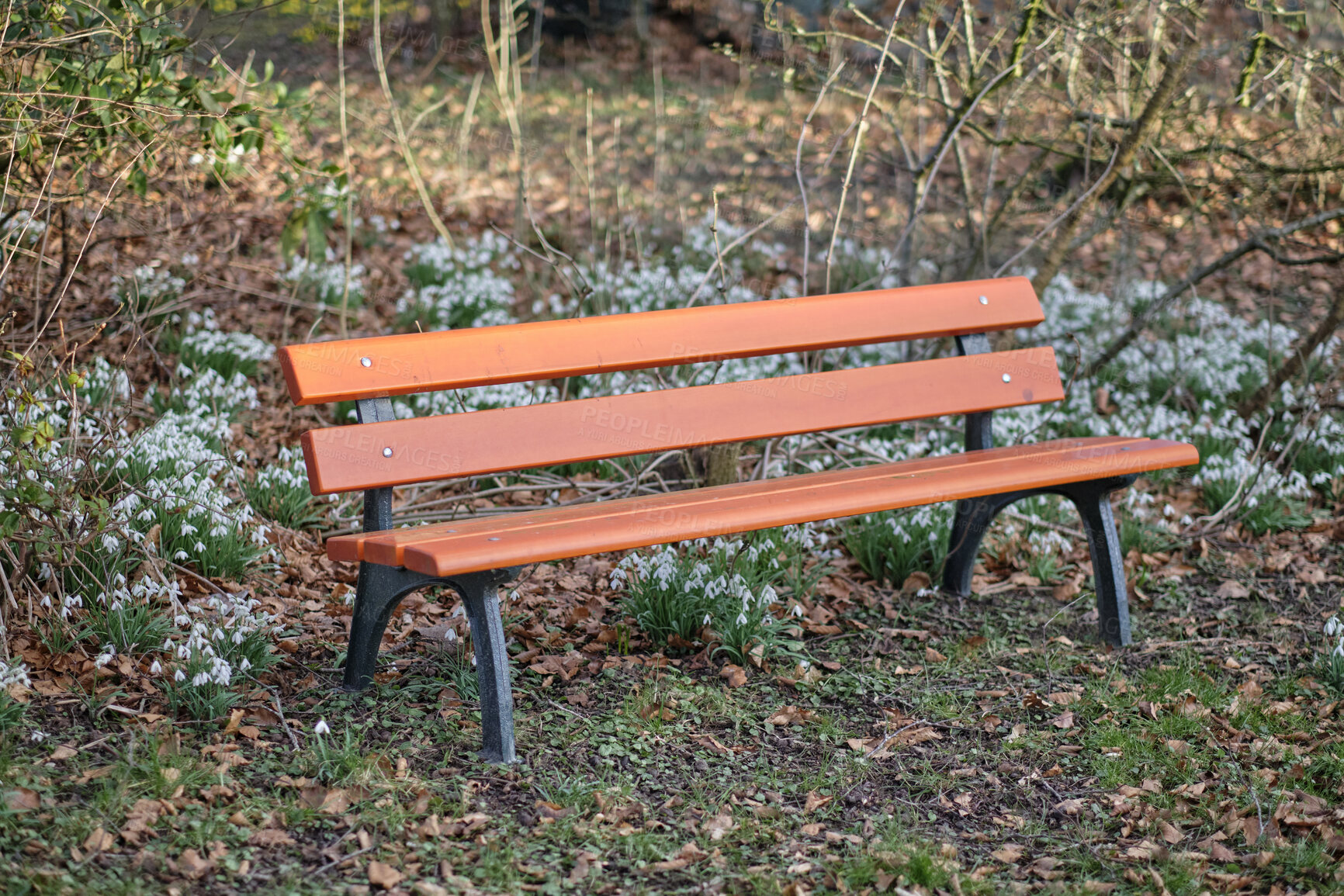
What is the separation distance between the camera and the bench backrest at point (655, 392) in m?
2.92

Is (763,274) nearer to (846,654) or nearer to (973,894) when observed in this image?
(846,654)

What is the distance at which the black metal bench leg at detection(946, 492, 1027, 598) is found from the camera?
397cm

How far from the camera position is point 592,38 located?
42.0 feet

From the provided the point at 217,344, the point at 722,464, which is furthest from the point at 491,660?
the point at 217,344

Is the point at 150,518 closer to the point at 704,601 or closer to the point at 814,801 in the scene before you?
the point at 704,601

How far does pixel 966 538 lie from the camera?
4.03m

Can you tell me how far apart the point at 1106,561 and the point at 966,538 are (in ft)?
1.56

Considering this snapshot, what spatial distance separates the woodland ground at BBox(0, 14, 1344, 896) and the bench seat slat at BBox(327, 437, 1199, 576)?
0.50m

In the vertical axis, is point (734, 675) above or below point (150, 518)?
below

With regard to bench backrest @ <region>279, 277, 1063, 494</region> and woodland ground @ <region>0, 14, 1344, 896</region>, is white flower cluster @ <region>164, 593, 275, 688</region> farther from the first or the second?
bench backrest @ <region>279, 277, 1063, 494</region>

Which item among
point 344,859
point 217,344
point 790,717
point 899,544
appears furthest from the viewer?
point 217,344

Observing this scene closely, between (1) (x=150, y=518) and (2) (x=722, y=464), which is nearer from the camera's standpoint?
(1) (x=150, y=518)

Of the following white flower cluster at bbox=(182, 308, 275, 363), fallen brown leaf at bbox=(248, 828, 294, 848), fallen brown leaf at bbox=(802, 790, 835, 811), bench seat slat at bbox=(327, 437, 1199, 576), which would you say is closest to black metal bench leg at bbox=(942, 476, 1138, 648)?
bench seat slat at bbox=(327, 437, 1199, 576)

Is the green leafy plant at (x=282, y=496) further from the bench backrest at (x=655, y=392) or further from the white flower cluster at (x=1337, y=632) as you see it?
the white flower cluster at (x=1337, y=632)
